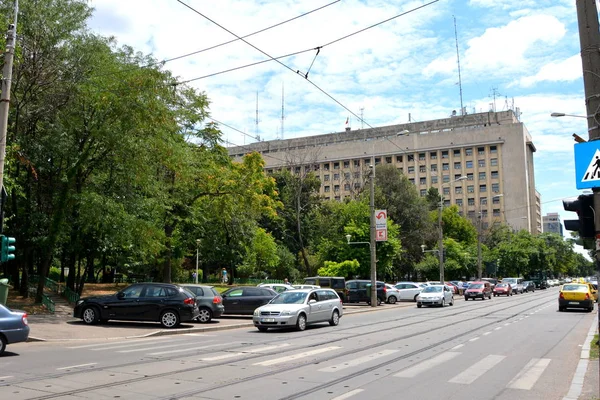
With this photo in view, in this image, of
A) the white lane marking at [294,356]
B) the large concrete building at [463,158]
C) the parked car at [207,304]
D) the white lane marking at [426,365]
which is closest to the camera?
the white lane marking at [426,365]

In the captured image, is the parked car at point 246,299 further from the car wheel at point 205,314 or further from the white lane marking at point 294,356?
the white lane marking at point 294,356

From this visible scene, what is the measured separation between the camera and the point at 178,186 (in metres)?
32.3

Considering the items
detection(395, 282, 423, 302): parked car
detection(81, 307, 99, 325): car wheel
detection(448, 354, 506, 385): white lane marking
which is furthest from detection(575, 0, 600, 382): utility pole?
detection(395, 282, 423, 302): parked car

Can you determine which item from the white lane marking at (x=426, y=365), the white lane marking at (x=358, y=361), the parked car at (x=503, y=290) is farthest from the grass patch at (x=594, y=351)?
the parked car at (x=503, y=290)

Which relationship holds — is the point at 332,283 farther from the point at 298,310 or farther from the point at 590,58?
the point at 590,58

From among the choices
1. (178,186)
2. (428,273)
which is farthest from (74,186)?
(428,273)

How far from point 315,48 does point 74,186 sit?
48.0 feet

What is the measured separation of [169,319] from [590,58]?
53.9 ft

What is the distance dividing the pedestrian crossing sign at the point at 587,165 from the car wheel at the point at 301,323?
45.2ft

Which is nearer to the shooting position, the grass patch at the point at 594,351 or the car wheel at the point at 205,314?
the grass patch at the point at 594,351

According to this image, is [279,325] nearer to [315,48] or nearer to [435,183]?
[315,48]

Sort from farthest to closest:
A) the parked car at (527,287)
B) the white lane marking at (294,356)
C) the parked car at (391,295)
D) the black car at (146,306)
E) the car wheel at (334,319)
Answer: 1. the parked car at (527,287)
2. the parked car at (391,295)
3. the car wheel at (334,319)
4. the black car at (146,306)
5. the white lane marking at (294,356)

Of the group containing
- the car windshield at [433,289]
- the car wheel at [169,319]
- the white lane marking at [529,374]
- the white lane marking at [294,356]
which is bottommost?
the white lane marking at [529,374]

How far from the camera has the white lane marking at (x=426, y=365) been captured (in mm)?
10047
